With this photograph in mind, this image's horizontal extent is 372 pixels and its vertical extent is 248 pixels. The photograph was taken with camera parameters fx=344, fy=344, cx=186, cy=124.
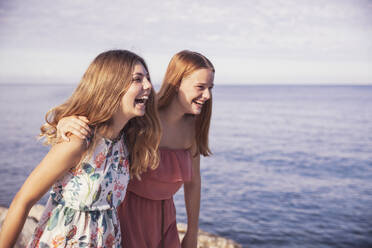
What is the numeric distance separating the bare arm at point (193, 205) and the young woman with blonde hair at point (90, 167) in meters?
0.71

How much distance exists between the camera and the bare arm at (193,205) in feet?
9.68

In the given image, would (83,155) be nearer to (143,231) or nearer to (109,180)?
(109,180)

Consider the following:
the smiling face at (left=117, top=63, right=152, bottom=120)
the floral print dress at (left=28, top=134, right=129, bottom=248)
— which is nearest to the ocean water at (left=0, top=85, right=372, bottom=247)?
the floral print dress at (left=28, top=134, right=129, bottom=248)

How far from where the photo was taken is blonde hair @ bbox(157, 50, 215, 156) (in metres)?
2.76

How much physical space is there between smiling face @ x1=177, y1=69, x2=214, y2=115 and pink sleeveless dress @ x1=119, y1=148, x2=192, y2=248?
0.45 metres

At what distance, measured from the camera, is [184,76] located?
2.78 meters

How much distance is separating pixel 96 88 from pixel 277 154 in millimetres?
15594

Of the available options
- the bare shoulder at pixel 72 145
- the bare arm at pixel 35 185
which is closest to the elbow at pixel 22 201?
the bare arm at pixel 35 185

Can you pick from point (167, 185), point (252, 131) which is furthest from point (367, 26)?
point (167, 185)

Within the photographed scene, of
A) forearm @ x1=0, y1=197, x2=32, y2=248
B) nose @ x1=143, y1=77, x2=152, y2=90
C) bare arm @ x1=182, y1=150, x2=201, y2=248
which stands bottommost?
bare arm @ x1=182, y1=150, x2=201, y2=248

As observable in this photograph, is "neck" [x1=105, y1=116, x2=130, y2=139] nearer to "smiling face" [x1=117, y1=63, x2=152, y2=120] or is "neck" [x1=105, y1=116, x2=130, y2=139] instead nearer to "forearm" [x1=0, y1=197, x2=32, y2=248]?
"smiling face" [x1=117, y1=63, x2=152, y2=120]

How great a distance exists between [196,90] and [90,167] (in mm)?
1096

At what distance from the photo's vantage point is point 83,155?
1.97m

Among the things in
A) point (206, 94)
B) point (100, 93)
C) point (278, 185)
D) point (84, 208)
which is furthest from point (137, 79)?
point (278, 185)
